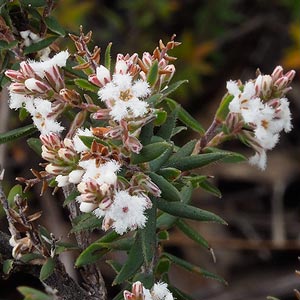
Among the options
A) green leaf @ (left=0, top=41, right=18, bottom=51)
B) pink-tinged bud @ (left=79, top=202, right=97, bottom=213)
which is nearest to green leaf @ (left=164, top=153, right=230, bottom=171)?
pink-tinged bud @ (left=79, top=202, right=97, bottom=213)

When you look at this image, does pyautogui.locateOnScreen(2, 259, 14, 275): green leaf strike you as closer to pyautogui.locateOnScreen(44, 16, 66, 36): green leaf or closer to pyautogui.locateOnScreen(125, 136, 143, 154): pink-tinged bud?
pyautogui.locateOnScreen(125, 136, 143, 154): pink-tinged bud

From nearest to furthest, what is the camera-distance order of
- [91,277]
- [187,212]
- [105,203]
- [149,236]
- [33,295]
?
[105,203], [149,236], [187,212], [91,277], [33,295]

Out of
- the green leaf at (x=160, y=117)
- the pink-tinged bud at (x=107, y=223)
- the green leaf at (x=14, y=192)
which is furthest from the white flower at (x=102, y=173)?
the green leaf at (x=14, y=192)

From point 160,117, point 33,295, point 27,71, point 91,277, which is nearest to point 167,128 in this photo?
point 160,117

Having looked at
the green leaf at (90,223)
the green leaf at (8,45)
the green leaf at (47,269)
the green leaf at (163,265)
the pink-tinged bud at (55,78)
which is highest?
the green leaf at (8,45)

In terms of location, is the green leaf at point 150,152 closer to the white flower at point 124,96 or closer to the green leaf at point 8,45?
the white flower at point 124,96

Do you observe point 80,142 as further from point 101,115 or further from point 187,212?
point 187,212

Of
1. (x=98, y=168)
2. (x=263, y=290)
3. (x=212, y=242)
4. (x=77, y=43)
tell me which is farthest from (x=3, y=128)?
(x=98, y=168)
